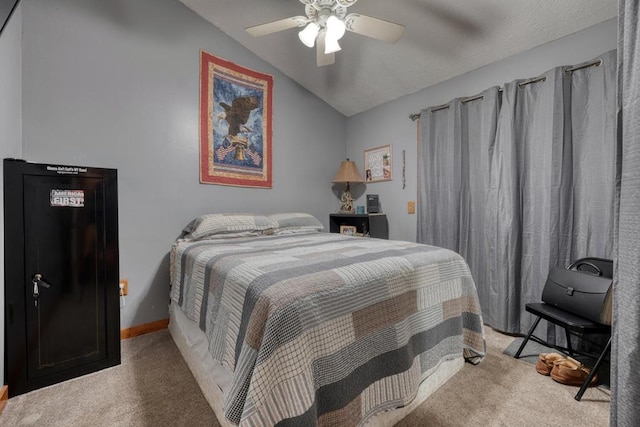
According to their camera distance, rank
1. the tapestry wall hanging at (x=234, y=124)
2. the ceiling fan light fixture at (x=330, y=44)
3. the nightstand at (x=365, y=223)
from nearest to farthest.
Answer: the ceiling fan light fixture at (x=330, y=44) → the tapestry wall hanging at (x=234, y=124) → the nightstand at (x=365, y=223)

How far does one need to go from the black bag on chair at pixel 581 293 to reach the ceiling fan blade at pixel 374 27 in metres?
1.95

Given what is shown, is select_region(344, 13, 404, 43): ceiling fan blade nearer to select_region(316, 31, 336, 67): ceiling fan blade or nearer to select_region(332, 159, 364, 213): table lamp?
select_region(316, 31, 336, 67): ceiling fan blade

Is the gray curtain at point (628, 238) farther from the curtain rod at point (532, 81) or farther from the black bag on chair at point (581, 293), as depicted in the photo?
the curtain rod at point (532, 81)

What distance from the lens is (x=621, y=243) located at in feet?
1.82

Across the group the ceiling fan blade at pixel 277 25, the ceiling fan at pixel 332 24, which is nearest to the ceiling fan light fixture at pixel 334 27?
the ceiling fan at pixel 332 24

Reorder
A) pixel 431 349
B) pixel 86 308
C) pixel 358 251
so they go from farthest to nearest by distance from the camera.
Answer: pixel 86 308
pixel 358 251
pixel 431 349

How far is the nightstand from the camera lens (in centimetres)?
328

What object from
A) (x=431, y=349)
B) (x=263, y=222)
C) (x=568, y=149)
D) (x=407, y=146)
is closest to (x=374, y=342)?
(x=431, y=349)

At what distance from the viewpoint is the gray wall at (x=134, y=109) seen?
1970 mm

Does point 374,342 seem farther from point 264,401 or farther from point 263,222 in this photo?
point 263,222

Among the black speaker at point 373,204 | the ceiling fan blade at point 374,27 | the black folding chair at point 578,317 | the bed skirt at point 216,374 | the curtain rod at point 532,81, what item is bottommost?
the bed skirt at point 216,374

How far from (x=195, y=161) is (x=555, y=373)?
314 centimetres

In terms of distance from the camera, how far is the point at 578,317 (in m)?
1.70

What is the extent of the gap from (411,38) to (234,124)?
185 cm
